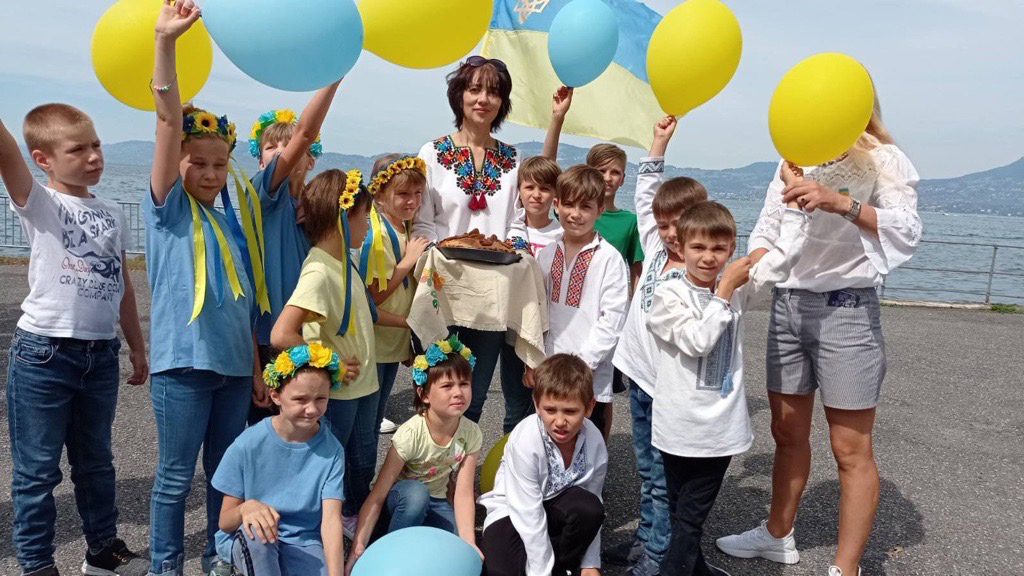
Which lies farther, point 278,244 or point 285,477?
point 278,244

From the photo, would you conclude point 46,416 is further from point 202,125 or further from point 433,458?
point 433,458

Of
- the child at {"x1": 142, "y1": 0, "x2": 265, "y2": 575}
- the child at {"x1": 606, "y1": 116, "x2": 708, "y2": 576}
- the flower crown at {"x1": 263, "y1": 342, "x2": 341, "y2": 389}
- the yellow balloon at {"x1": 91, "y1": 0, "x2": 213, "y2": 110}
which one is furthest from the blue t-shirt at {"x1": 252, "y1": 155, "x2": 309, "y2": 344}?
the child at {"x1": 606, "y1": 116, "x2": 708, "y2": 576}

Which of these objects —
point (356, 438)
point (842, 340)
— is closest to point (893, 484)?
point (842, 340)

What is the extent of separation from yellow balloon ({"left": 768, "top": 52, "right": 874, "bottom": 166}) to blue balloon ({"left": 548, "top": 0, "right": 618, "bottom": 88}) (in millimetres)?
1045

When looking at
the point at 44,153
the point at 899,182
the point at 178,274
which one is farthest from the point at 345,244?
the point at 899,182

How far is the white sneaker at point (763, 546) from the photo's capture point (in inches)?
130

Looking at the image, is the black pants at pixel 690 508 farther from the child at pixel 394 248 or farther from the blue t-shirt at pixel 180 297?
the blue t-shirt at pixel 180 297

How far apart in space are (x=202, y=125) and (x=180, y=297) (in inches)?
24.7

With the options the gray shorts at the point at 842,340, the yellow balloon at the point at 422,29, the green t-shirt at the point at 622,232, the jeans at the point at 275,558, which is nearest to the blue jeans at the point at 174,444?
the jeans at the point at 275,558

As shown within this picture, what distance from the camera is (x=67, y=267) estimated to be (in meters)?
2.74

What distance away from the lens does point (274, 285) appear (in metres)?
2.98

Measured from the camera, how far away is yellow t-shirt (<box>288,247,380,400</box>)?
283cm

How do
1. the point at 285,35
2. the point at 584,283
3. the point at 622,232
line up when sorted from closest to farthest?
the point at 285,35
the point at 584,283
the point at 622,232

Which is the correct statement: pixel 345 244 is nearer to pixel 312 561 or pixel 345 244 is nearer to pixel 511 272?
pixel 511 272
